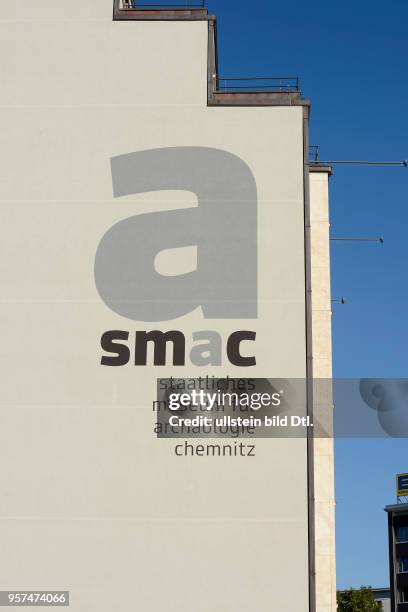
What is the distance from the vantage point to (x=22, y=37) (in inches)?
1192

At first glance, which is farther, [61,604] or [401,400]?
[401,400]

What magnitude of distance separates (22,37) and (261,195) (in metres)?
9.73

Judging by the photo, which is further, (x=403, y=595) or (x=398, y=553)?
(x=398, y=553)

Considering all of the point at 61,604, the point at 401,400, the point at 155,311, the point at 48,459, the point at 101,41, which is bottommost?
the point at 61,604

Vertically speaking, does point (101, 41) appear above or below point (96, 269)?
above

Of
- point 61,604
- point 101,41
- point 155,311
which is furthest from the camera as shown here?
point 101,41

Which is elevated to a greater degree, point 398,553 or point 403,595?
point 398,553

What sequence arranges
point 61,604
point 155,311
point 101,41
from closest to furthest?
Answer: point 61,604
point 155,311
point 101,41

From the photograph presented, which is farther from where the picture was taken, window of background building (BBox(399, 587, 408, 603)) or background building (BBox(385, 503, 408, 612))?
background building (BBox(385, 503, 408, 612))

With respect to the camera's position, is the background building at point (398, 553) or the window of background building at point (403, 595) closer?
the window of background building at point (403, 595)

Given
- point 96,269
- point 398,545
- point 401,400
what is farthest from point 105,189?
point 398,545

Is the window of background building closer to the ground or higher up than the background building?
closer to the ground

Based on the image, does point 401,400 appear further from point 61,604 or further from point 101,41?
point 101,41

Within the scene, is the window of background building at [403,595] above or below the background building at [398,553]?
below
